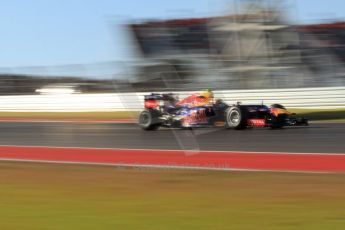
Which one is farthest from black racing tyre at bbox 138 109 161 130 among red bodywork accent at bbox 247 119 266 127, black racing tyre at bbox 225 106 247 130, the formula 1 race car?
red bodywork accent at bbox 247 119 266 127

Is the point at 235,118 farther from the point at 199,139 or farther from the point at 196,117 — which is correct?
the point at 199,139

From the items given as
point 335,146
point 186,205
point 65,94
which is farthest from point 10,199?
point 65,94

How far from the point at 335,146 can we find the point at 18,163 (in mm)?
5448

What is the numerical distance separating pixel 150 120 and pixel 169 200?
31.1 feet

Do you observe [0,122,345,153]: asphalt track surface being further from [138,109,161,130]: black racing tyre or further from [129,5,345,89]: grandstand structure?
[129,5,345,89]: grandstand structure

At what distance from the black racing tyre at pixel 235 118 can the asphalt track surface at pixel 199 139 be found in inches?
7.4

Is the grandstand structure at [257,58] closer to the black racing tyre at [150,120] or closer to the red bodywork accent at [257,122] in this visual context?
the black racing tyre at [150,120]

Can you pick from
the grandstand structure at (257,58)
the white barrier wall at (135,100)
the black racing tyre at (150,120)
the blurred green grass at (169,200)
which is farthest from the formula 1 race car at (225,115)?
the grandstand structure at (257,58)

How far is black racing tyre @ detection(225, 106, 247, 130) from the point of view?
13883mm

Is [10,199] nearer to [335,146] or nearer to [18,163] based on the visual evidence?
[18,163]

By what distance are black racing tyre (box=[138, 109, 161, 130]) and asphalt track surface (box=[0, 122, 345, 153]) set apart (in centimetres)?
22

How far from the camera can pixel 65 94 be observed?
2672cm

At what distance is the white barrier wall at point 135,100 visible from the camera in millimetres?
20688

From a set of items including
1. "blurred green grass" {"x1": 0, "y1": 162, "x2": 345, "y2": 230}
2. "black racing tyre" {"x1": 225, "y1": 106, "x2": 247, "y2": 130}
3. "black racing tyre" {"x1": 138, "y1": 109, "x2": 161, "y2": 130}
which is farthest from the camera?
"black racing tyre" {"x1": 138, "y1": 109, "x2": 161, "y2": 130}
